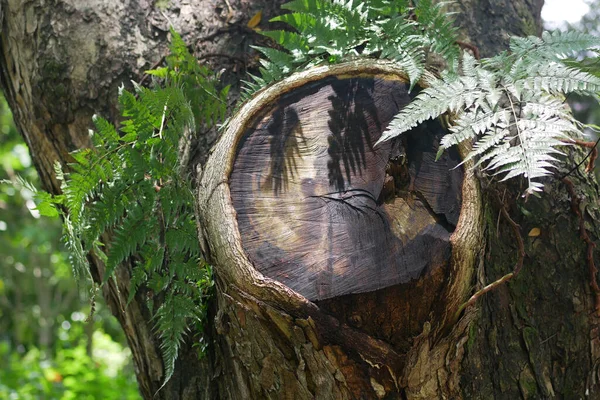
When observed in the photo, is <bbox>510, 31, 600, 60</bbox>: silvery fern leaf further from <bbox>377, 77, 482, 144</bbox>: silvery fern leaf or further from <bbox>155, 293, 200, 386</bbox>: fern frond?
<bbox>155, 293, 200, 386</bbox>: fern frond

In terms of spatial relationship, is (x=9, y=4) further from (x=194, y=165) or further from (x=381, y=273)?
(x=381, y=273)

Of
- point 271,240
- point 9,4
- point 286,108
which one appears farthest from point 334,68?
point 9,4

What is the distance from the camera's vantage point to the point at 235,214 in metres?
1.40

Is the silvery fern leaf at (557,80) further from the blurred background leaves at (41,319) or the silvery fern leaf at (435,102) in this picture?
the blurred background leaves at (41,319)

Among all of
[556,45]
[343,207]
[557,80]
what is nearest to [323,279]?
[343,207]

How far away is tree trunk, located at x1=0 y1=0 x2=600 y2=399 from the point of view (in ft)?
4.30

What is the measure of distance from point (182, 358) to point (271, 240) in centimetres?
62

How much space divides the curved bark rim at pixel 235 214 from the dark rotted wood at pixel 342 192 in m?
0.02

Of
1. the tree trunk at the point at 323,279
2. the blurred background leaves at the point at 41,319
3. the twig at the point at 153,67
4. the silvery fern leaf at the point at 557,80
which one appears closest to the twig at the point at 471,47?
the tree trunk at the point at 323,279

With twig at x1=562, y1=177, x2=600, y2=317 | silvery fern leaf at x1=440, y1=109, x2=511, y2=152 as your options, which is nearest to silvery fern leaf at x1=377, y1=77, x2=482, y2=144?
silvery fern leaf at x1=440, y1=109, x2=511, y2=152

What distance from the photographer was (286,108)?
1.56 m

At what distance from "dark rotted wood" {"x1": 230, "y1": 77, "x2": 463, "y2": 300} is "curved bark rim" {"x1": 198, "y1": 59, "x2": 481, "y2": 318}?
0.8 inches

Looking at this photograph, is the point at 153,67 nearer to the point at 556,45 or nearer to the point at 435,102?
the point at 435,102

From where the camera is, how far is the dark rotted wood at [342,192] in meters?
1.32
